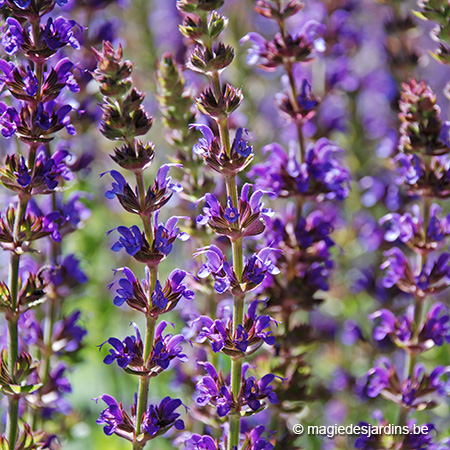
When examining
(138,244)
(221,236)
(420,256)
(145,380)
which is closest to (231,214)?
(138,244)

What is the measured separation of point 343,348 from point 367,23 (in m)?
3.29

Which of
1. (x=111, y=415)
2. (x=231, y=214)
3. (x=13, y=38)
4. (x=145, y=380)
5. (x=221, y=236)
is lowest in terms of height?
(x=111, y=415)

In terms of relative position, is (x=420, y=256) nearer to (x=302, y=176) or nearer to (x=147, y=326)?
(x=302, y=176)

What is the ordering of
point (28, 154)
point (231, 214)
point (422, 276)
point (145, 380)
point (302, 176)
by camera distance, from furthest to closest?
1. point (302, 176)
2. point (422, 276)
3. point (28, 154)
4. point (145, 380)
5. point (231, 214)

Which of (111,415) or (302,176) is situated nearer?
(111,415)

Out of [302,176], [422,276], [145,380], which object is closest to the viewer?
[145,380]

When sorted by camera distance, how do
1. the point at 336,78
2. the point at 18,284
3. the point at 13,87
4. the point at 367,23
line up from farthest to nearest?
the point at 367,23
the point at 336,78
the point at 18,284
the point at 13,87

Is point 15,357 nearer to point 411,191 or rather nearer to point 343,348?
point 411,191

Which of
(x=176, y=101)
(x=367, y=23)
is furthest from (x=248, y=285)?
(x=367, y=23)

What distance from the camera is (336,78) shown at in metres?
3.60

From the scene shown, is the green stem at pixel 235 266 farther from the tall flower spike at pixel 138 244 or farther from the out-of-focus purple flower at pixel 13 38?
the out-of-focus purple flower at pixel 13 38

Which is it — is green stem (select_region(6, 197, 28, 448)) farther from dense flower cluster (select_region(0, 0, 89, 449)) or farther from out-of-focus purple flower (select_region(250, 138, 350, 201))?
out-of-focus purple flower (select_region(250, 138, 350, 201))

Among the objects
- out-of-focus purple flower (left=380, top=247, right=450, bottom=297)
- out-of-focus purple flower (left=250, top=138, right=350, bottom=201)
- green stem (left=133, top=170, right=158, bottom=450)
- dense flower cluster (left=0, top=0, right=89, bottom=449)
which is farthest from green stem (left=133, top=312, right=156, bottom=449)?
out-of-focus purple flower (left=380, top=247, right=450, bottom=297)

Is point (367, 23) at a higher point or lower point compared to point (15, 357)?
higher
